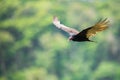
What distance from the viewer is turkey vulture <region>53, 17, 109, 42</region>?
340cm

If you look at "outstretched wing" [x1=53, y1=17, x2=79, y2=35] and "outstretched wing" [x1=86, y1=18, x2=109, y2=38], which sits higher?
"outstretched wing" [x1=53, y1=17, x2=79, y2=35]

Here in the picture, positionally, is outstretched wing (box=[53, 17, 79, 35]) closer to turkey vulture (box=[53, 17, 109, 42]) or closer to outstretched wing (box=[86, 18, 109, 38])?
turkey vulture (box=[53, 17, 109, 42])

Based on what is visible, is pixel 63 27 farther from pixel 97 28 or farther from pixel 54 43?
pixel 97 28

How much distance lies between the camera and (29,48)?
12.0ft

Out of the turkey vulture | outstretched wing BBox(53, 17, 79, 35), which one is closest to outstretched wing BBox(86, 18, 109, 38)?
the turkey vulture

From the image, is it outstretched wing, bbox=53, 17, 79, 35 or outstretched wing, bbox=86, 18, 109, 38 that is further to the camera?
outstretched wing, bbox=53, 17, 79, 35

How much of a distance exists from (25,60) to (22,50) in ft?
0.34

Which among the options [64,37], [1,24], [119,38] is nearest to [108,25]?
[119,38]

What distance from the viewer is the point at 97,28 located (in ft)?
11.2

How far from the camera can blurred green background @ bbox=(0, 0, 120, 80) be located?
3.54 m

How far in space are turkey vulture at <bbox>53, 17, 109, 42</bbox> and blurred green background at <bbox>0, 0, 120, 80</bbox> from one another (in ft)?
0.14

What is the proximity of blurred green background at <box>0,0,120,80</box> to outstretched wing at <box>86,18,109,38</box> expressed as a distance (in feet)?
0.22

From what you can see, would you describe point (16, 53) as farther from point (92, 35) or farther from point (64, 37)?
point (92, 35)

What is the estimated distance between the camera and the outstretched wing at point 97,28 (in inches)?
133
